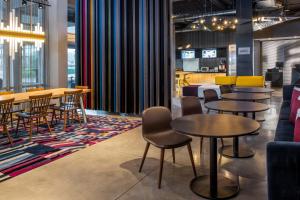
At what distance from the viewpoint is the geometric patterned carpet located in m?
3.63

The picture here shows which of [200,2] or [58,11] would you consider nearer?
[58,11]

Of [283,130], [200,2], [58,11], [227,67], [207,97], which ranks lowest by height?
[283,130]

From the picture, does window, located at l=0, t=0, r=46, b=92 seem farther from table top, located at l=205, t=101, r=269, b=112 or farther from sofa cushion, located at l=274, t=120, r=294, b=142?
sofa cushion, located at l=274, t=120, r=294, b=142

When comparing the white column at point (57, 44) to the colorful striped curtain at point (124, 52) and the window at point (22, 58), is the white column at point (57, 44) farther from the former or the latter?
the colorful striped curtain at point (124, 52)

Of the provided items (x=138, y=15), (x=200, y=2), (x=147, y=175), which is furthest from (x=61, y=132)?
(x=200, y=2)

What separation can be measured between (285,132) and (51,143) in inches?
139

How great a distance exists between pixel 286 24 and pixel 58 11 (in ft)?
38.8

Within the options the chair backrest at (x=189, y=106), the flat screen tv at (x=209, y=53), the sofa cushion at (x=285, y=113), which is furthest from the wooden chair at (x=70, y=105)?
the flat screen tv at (x=209, y=53)

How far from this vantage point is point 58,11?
7.63 metres

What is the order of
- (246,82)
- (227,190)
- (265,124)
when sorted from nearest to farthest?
1. (227,190)
2. (265,124)
3. (246,82)

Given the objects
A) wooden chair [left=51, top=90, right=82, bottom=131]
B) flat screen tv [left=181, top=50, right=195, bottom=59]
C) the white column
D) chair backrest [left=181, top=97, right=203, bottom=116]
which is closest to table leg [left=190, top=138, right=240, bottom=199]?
chair backrest [left=181, top=97, right=203, bottom=116]

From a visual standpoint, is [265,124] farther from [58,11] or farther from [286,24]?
[286,24]

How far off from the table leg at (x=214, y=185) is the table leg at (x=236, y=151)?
0.84m

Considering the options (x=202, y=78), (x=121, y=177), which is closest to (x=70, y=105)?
(x=121, y=177)
